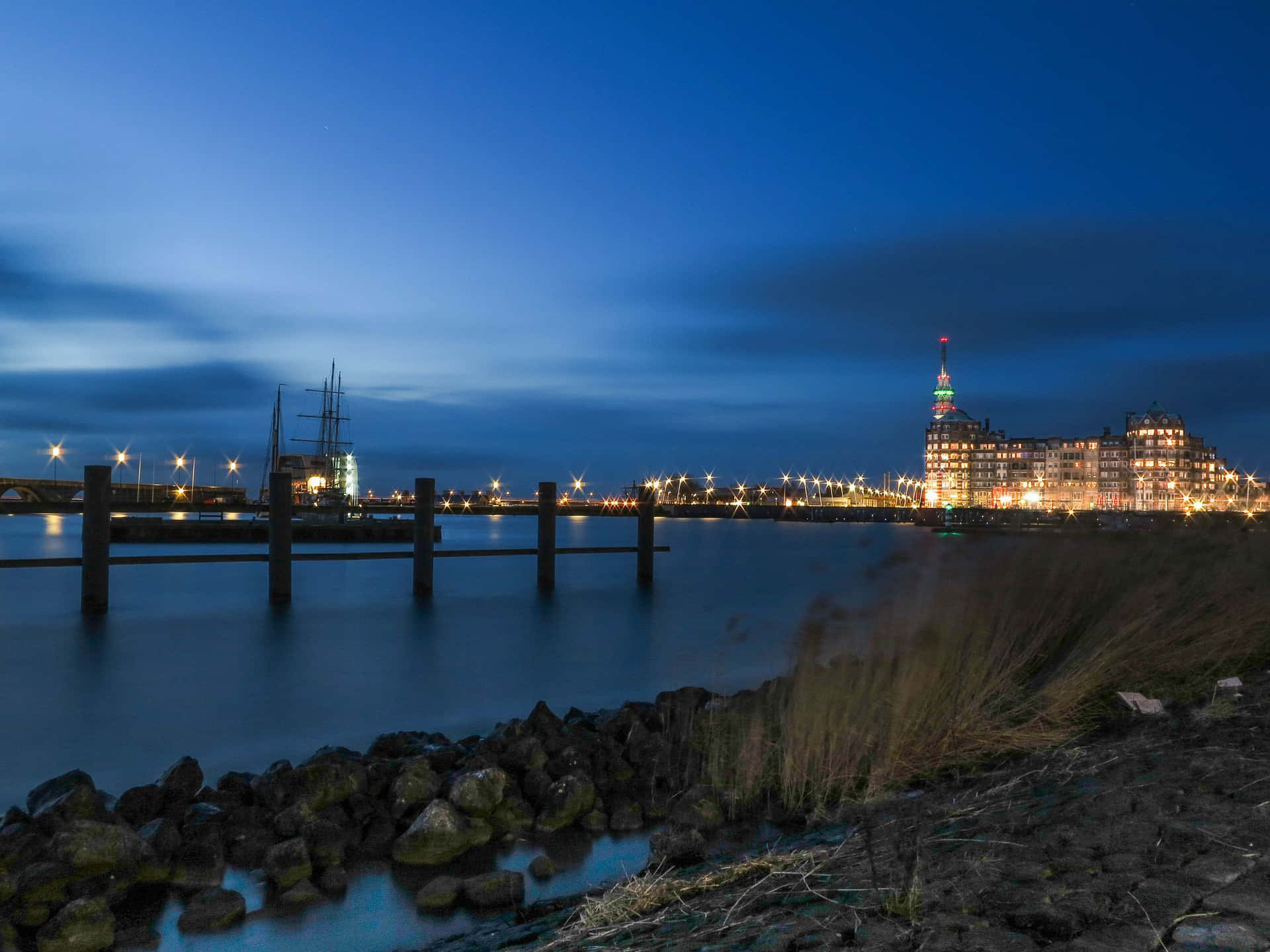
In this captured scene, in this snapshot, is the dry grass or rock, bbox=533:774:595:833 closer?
rock, bbox=533:774:595:833

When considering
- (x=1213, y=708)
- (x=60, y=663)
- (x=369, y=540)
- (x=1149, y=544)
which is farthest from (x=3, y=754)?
(x=369, y=540)

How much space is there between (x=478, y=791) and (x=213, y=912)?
166cm

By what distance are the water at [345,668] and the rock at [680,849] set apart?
31 centimetres

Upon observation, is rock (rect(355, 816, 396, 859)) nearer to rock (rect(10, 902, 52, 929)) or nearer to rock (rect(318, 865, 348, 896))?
rock (rect(318, 865, 348, 896))

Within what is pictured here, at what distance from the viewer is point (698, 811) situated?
5.90 m

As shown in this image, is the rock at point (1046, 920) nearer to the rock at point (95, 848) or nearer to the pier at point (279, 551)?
the rock at point (95, 848)

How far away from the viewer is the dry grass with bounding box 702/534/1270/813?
619 cm

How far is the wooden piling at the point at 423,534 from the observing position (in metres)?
16.8

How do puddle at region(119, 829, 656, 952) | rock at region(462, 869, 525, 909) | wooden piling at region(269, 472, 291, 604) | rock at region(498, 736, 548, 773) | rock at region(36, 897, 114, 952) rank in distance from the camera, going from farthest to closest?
1. wooden piling at region(269, 472, 291, 604)
2. rock at region(498, 736, 548, 773)
3. rock at region(462, 869, 525, 909)
4. puddle at region(119, 829, 656, 952)
5. rock at region(36, 897, 114, 952)

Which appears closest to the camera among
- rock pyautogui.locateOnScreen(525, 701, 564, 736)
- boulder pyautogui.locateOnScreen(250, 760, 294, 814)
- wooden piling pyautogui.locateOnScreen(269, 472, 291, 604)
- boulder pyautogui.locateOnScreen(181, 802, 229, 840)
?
boulder pyautogui.locateOnScreen(181, 802, 229, 840)

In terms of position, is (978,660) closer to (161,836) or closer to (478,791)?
(478,791)

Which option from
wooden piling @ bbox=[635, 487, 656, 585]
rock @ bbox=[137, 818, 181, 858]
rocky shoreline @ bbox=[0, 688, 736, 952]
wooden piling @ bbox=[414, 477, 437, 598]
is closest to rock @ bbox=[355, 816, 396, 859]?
rocky shoreline @ bbox=[0, 688, 736, 952]

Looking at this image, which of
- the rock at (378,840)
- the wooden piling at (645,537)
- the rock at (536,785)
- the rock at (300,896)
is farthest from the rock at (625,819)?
the wooden piling at (645,537)

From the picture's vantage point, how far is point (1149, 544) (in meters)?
10.7
